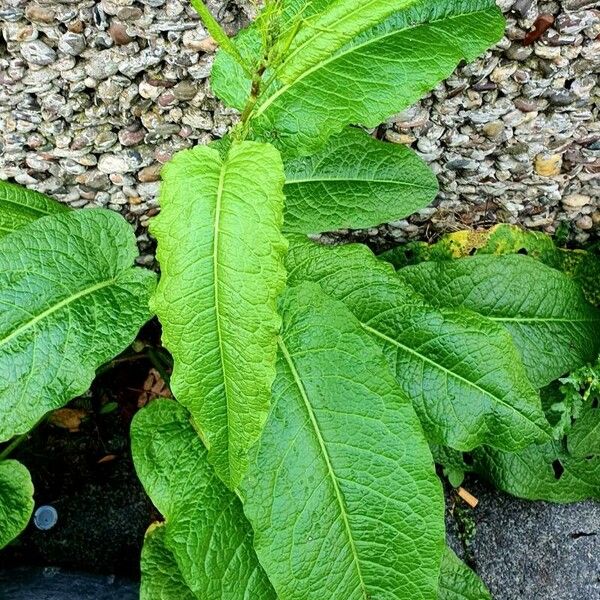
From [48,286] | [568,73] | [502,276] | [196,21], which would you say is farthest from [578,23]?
[48,286]

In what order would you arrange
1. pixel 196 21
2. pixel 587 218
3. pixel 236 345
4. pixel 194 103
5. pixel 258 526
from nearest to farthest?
pixel 236 345 → pixel 258 526 → pixel 196 21 → pixel 194 103 → pixel 587 218

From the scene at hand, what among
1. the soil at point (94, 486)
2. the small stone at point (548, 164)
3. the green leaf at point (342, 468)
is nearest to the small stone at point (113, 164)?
the soil at point (94, 486)

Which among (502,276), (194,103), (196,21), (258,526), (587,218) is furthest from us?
(587,218)

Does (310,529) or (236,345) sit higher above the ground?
(236,345)

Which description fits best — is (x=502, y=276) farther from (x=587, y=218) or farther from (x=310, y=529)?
(x=310, y=529)

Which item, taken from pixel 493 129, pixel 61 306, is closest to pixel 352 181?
pixel 493 129

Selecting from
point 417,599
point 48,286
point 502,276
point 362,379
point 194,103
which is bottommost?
point 417,599
